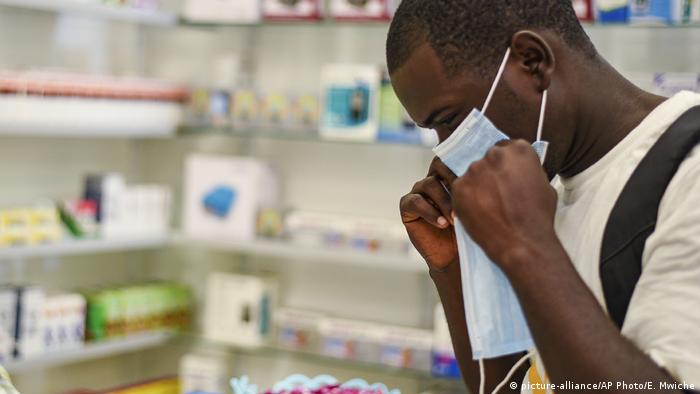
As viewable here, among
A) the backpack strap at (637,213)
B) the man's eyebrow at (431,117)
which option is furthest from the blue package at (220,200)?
the backpack strap at (637,213)

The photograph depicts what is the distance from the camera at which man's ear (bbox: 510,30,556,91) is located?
1356mm

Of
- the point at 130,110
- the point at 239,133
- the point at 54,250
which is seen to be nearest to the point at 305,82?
the point at 239,133

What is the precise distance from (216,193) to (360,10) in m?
1.02

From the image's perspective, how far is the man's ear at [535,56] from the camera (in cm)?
136

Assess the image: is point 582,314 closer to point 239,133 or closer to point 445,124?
point 445,124

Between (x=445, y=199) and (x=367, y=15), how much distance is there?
7.84 feet

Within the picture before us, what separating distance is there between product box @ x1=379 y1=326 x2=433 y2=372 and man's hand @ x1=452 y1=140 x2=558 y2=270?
257 centimetres

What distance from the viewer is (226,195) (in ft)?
13.7

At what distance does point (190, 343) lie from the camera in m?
4.51

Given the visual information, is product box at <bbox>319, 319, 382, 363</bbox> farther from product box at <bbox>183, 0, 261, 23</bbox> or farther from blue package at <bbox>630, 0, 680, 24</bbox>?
blue package at <bbox>630, 0, 680, 24</bbox>

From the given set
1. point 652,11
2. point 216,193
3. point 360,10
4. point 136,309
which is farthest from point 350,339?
point 652,11

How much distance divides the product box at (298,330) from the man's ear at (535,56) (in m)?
2.79

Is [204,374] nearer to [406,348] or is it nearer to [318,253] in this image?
[318,253]

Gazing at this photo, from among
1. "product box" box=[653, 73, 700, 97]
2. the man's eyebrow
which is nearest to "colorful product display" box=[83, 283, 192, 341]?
"product box" box=[653, 73, 700, 97]
